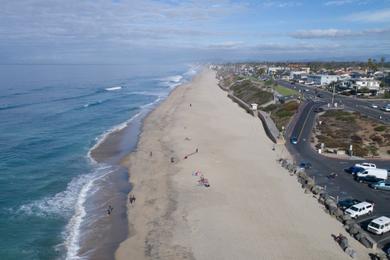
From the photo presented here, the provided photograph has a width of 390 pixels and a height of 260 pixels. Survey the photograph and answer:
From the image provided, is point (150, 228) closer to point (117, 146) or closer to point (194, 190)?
point (194, 190)

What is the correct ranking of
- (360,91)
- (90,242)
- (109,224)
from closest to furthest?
(90,242), (109,224), (360,91)

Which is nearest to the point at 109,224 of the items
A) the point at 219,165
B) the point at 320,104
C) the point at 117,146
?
the point at 219,165

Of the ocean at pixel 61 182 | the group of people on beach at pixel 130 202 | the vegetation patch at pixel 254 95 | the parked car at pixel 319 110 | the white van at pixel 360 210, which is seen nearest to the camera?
the ocean at pixel 61 182

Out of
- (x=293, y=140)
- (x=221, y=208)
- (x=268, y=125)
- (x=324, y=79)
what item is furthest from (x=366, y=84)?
(x=221, y=208)

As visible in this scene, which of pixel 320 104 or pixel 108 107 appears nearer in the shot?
pixel 320 104

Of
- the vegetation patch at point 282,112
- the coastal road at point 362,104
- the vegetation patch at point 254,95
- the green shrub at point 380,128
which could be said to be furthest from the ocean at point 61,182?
the coastal road at point 362,104

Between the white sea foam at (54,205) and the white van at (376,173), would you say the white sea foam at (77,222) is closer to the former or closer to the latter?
the white sea foam at (54,205)

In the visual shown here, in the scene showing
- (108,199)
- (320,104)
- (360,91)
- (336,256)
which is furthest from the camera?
(360,91)
